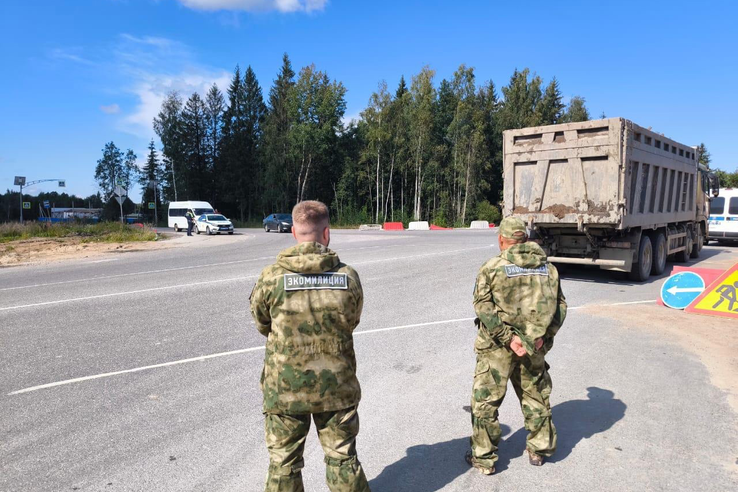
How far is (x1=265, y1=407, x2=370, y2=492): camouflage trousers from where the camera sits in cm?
247

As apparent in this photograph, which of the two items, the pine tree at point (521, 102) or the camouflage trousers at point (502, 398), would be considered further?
the pine tree at point (521, 102)

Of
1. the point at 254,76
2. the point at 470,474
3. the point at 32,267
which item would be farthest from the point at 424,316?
the point at 254,76

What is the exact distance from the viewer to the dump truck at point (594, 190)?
9.82 m

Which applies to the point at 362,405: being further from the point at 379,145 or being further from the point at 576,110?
the point at 576,110

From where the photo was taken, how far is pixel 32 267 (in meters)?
15.4

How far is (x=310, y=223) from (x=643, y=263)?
10691mm

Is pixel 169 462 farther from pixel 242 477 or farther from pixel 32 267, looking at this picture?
pixel 32 267

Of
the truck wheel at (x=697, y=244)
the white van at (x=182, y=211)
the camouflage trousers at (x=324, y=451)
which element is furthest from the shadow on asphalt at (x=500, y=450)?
the white van at (x=182, y=211)

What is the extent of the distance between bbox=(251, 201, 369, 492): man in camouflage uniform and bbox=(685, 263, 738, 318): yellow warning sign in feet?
25.1

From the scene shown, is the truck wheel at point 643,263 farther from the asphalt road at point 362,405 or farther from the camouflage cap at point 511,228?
the camouflage cap at point 511,228

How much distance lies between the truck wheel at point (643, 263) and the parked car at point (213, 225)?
26709 mm

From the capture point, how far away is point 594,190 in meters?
10.1

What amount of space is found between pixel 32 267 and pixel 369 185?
38016 millimetres

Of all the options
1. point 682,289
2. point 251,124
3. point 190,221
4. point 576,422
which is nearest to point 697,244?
point 682,289
